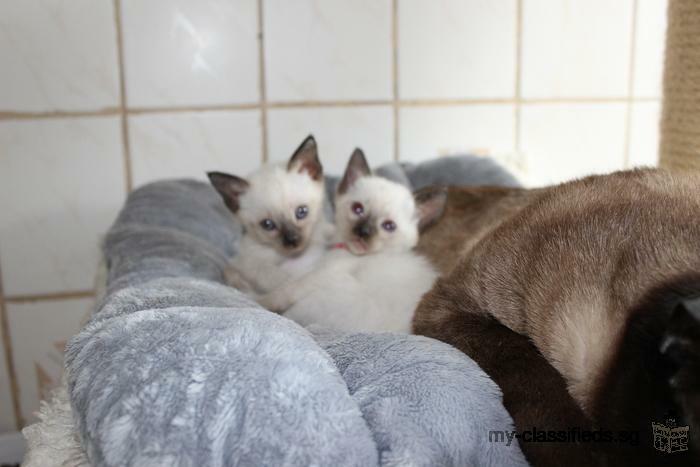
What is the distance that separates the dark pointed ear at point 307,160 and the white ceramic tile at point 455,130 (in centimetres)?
63

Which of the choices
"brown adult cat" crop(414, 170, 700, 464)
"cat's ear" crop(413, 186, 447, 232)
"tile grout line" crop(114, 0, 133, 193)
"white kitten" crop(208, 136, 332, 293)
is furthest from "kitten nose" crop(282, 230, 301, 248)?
"tile grout line" crop(114, 0, 133, 193)

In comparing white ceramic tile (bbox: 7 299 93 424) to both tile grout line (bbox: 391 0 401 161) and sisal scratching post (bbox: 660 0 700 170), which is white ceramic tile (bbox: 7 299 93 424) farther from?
sisal scratching post (bbox: 660 0 700 170)

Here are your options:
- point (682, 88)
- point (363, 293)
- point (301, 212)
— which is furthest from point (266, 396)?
point (682, 88)

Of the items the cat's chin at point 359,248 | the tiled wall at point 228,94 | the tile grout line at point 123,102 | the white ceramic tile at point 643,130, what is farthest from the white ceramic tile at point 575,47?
the tile grout line at point 123,102

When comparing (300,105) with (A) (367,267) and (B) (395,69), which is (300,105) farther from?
(A) (367,267)

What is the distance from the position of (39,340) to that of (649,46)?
7.51 feet

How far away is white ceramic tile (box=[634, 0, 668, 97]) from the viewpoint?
2.36m

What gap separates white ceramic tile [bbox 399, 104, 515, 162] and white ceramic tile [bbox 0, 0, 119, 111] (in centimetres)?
95

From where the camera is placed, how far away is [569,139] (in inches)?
95.0

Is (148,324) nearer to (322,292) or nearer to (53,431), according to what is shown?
(53,431)

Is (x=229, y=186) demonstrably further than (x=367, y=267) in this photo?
Yes

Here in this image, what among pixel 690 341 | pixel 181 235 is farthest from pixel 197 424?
pixel 181 235

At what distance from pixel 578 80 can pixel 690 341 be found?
1930 millimetres

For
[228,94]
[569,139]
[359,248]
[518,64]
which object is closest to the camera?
[359,248]
